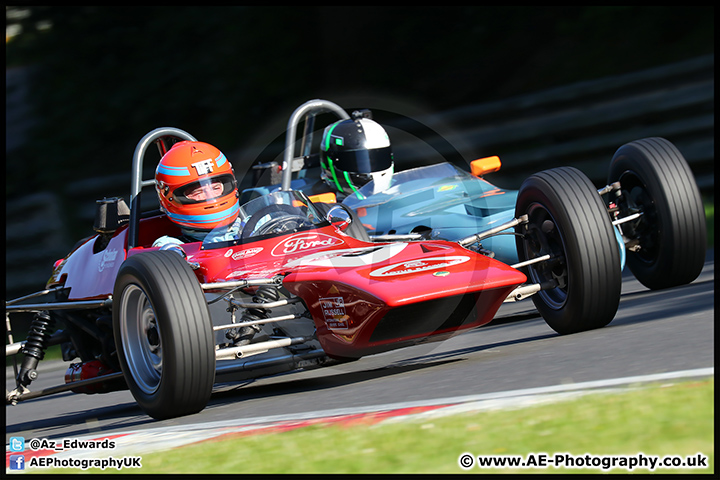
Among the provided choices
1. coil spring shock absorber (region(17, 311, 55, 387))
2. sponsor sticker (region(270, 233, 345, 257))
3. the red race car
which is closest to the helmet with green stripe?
the red race car

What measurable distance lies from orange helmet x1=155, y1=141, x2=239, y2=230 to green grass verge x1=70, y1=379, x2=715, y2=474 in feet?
8.89

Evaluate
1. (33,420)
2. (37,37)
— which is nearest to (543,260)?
(33,420)

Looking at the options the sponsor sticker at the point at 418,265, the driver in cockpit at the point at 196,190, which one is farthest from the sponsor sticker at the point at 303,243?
the sponsor sticker at the point at 418,265

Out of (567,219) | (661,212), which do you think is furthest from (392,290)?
(661,212)

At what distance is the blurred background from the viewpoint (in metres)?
13.1

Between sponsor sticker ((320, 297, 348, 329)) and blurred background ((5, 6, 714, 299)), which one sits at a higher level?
blurred background ((5, 6, 714, 299))

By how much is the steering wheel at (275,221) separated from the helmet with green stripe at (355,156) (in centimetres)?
283

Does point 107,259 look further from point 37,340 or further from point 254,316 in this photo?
point 254,316

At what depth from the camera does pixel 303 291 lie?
5355 millimetres

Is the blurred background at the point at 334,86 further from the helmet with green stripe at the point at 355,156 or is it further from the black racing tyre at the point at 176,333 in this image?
the black racing tyre at the point at 176,333

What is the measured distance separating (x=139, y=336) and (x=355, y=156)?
425 cm

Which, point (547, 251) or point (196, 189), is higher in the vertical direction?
point (196, 189)

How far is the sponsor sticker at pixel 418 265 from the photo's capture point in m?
5.13

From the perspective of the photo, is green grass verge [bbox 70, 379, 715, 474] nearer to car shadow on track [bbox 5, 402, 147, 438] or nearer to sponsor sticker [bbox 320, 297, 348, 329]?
sponsor sticker [bbox 320, 297, 348, 329]
